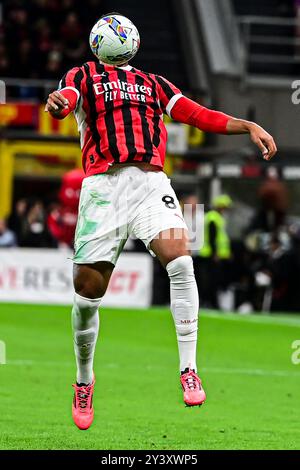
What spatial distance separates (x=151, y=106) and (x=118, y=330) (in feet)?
32.4

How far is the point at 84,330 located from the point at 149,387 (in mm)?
3526

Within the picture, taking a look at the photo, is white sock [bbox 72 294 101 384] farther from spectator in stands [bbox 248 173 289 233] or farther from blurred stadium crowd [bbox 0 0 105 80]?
blurred stadium crowd [bbox 0 0 105 80]

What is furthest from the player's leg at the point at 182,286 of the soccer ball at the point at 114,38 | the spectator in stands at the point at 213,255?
the spectator in stands at the point at 213,255

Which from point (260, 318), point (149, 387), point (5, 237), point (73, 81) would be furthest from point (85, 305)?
point (5, 237)

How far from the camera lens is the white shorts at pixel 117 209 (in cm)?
819

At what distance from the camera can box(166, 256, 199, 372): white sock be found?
26.1 feet

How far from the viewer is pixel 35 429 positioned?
29.1 feet

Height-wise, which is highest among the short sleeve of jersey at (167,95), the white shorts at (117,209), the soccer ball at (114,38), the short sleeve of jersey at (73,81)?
the soccer ball at (114,38)

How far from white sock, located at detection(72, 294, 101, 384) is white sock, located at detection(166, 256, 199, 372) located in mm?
591

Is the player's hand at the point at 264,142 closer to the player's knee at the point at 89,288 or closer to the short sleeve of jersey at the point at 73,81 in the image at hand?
the short sleeve of jersey at the point at 73,81

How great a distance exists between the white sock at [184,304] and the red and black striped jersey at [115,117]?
2.55 feet

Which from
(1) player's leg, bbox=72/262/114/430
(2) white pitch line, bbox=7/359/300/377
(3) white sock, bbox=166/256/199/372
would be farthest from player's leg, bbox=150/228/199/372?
(2) white pitch line, bbox=7/359/300/377

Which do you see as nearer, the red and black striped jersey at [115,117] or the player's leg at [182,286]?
the player's leg at [182,286]

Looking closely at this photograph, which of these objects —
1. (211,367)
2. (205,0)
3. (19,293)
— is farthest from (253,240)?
(211,367)
